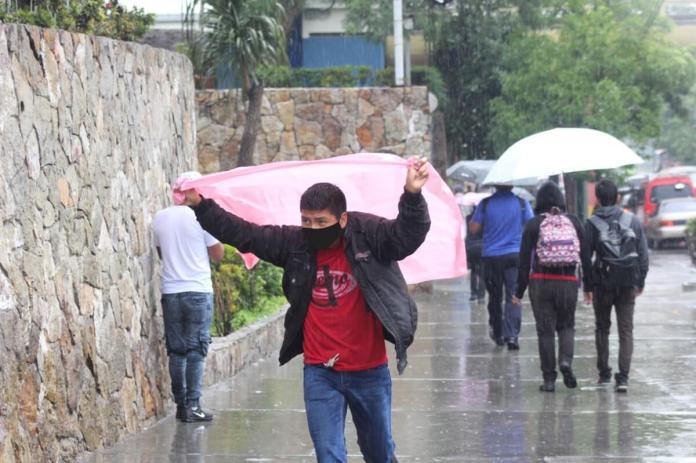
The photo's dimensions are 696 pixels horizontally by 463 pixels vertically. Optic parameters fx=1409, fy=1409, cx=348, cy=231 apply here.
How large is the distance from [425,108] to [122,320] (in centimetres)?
1320

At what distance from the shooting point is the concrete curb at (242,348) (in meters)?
11.6

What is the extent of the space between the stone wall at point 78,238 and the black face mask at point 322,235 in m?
1.85

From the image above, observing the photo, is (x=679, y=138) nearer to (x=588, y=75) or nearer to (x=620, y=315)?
Result: (x=588, y=75)

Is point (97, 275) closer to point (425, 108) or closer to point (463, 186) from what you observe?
point (425, 108)

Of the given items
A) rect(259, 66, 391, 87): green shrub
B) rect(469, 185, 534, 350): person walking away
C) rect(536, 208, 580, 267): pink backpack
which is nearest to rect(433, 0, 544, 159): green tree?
rect(259, 66, 391, 87): green shrub

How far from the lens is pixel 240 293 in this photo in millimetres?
14602

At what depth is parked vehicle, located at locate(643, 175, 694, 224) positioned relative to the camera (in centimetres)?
4041

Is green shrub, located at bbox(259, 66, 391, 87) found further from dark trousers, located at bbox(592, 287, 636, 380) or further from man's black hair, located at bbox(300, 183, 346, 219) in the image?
man's black hair, located at bbox(300, 183, 346, 219)

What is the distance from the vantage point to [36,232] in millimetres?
7707

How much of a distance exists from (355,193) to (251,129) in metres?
12.4

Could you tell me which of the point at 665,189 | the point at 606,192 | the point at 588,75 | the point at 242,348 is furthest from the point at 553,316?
the point at 665,189

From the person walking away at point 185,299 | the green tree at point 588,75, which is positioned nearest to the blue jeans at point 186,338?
the person walking away at point 185,299

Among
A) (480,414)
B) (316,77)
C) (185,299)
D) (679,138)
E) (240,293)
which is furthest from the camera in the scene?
(679,138)

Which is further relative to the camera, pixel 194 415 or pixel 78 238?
pixel 194 415
